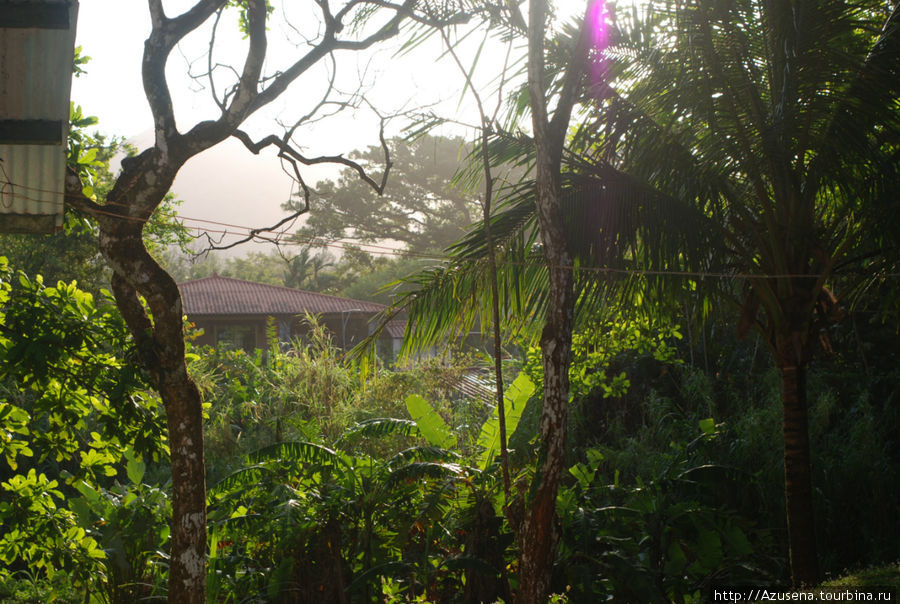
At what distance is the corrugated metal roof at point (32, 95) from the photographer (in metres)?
3.76

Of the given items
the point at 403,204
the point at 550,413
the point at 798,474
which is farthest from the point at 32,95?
the point at 403,204

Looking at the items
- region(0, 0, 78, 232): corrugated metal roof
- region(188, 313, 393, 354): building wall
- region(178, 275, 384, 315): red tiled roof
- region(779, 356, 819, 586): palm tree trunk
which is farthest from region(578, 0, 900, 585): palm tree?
region(188, 313, 393, 354): building wall

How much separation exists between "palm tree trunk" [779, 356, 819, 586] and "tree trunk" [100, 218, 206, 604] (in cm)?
409

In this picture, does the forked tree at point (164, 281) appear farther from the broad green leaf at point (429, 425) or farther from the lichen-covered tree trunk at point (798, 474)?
the lichen-covered tree trunk at point (798, 474)

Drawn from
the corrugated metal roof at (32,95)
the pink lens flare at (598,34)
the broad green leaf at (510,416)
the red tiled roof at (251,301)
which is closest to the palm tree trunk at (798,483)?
the broad green leaf at (510,416)

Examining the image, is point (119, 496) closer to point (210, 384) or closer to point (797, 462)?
point (210, 384)

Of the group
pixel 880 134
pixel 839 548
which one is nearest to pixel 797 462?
pixel 880 134

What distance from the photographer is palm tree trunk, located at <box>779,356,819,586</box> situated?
5586 mm

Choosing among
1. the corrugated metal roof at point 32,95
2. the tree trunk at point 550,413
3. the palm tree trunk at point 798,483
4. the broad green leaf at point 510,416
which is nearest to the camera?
the corrugated metal roof at point 32,95

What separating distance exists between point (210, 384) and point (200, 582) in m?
7.33

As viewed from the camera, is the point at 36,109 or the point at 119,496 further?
the point at 119,496

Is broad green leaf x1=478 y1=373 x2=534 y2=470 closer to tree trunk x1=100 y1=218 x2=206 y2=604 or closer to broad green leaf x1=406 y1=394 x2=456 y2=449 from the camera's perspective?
broad green leaf x1=406 y1=394 x2=456 y2=449

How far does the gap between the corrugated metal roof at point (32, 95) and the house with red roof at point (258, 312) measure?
21.6 meters

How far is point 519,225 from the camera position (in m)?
6.02
